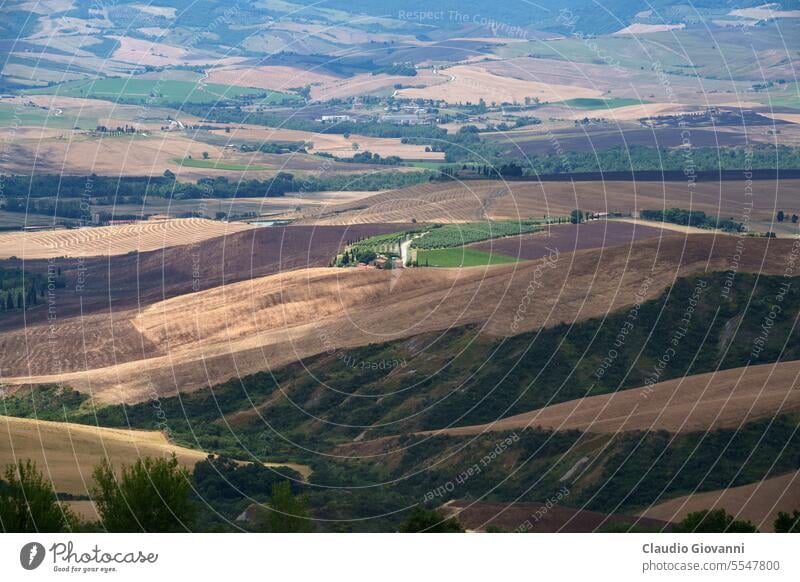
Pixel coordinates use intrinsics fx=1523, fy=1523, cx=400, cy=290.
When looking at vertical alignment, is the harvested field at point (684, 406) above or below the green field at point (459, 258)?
above

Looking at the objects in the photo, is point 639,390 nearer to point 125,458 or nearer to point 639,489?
point 639,489

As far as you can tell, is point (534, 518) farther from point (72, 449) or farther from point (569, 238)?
point (569, 238)

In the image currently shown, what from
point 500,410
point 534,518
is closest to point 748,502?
point 534,518

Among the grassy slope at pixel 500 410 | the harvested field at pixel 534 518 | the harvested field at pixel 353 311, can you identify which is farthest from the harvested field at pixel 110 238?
the harvested field at pixel 534 518

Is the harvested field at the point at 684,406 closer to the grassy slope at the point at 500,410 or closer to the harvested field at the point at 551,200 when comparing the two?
the grassy slope at the point at 500,410

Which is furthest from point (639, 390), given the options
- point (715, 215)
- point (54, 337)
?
point (715, 215)

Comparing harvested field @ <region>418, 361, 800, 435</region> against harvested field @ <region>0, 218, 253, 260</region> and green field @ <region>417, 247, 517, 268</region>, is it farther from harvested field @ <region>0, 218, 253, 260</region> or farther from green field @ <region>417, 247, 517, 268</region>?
harvested field @ <region>0, 218, 253, 260</region>

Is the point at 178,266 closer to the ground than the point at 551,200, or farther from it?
closer to the ground
